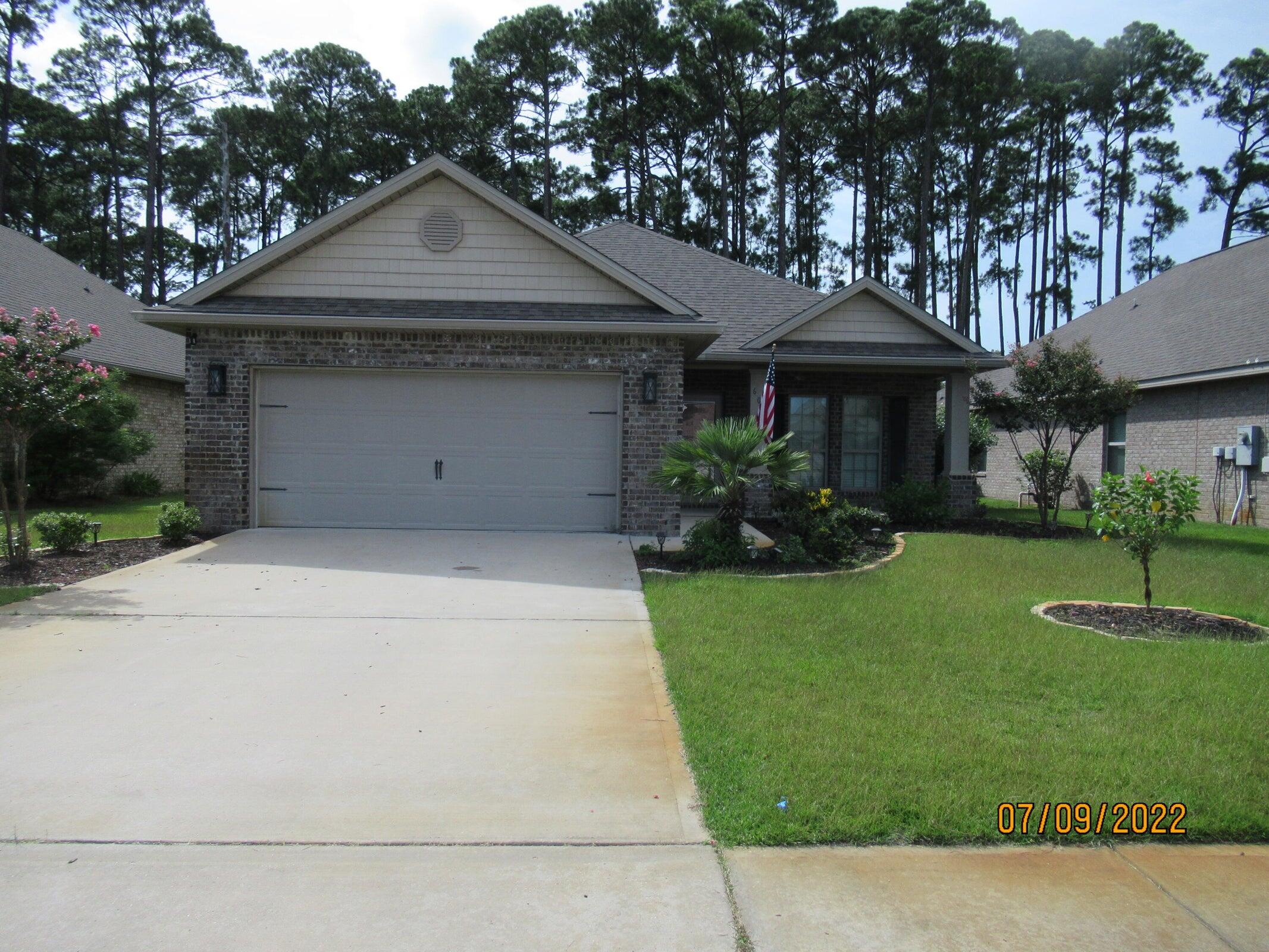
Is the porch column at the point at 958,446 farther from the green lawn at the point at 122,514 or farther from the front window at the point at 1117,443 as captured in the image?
the green lawn at the point at 122,514

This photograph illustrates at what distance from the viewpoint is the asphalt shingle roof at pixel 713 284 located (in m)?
15.9

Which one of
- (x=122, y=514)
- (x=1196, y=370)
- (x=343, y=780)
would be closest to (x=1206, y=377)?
(x=1196, y=370)

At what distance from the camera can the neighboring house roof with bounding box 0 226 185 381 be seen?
Result: 18.5 meters

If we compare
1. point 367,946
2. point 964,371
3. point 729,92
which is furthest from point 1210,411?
point 729,92

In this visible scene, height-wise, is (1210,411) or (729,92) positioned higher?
(729,92)

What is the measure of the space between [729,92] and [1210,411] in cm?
2214

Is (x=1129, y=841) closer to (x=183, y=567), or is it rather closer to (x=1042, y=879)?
(x=1042, y=879)

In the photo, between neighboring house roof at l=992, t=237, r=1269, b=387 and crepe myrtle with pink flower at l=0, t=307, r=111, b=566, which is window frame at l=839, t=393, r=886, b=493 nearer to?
neighboring house roof at l=992, t=237, r=1269, b=387

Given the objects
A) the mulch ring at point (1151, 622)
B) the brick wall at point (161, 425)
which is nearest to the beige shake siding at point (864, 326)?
the mulch ring at point (1151, 622)

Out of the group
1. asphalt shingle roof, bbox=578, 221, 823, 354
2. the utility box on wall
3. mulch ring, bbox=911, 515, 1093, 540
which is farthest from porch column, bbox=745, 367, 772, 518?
the utility box on wall

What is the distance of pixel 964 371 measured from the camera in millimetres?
15078

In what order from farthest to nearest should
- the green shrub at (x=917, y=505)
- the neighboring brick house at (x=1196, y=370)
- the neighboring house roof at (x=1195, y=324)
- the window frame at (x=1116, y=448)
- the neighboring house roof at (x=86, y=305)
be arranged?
the window frame at (x=1116, y=448), the neighboring house roof at (x=86, y=305), the neighboring house roof at (x=1195, y=324), the neighboring brick house at (x=1196, y=370), the green shrub at (x=917, y=505)

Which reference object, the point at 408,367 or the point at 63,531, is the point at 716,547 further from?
the point at 63,531

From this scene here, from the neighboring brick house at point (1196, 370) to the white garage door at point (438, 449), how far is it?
38.6ft
